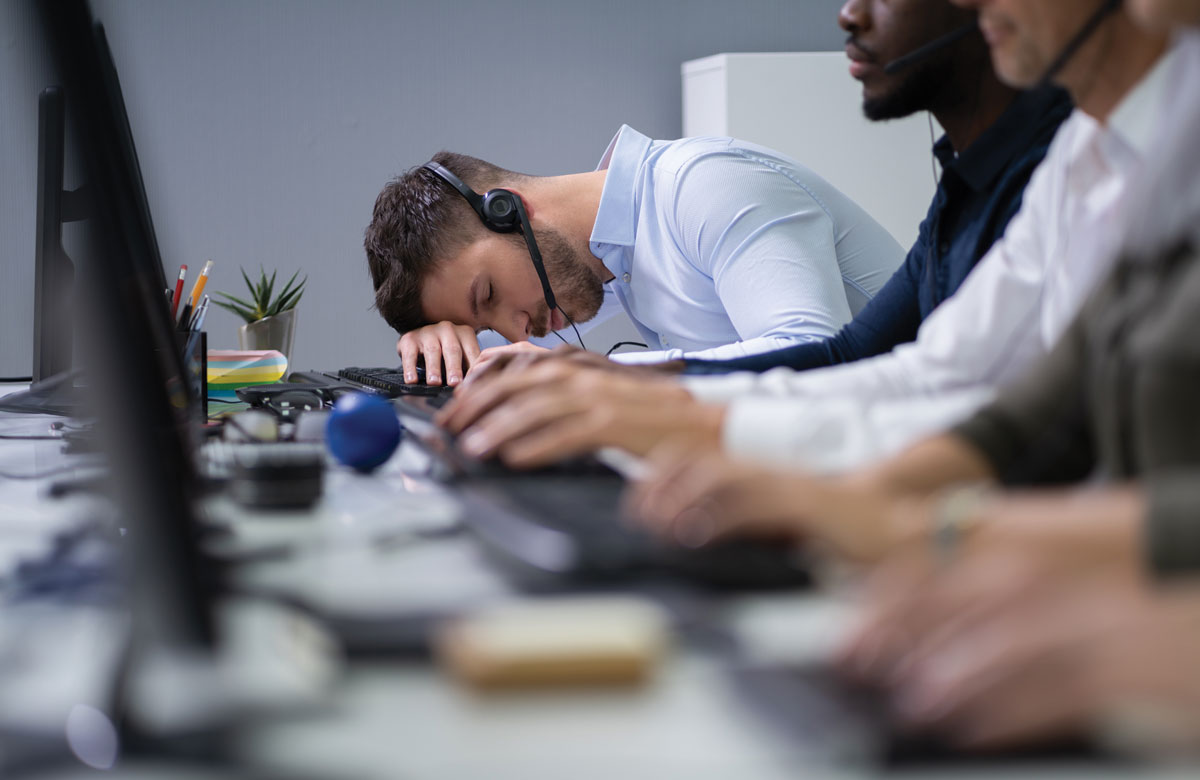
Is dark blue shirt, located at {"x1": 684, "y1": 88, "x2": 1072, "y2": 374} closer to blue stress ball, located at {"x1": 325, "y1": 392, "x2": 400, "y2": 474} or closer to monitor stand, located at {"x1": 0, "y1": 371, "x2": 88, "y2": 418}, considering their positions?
blue stress ball, located at {"x1": 325, "y1": 392, "x2": 400, "y2": 474}

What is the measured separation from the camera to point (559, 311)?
6.09 feet

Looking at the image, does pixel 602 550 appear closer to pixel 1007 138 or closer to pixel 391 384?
pixel 1007 138

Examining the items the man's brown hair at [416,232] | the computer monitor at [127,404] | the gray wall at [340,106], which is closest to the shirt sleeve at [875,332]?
the man's brown hair at [416,232]

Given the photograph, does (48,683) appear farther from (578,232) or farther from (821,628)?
(578,232)

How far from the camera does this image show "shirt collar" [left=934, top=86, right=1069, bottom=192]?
1087 millimetres

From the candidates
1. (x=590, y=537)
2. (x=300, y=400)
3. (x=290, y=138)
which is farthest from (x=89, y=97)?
(x=290, y=138)

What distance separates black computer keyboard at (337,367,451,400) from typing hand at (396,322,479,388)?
0.03 m

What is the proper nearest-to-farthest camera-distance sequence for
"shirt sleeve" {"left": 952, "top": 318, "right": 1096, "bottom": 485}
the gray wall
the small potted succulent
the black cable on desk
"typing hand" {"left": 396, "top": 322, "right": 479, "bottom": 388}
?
"shirt sleeve" {"left": 952, "top": 318, "right": 1096, "bottom": 485}
the black cable on desk
"typing hand" {"left": 396, "top": 322, "right": 479, "bottom": 388}
the small potted succulent
the gray wall

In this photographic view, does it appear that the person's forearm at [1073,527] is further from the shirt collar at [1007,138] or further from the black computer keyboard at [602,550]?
the shirt collar at [1007,138]

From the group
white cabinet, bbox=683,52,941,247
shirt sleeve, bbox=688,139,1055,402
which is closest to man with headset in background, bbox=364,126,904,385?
shirt sleeve, bbox=688,139,1055,402

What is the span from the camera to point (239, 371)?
5.02 ft

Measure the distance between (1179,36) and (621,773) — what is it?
53 cm

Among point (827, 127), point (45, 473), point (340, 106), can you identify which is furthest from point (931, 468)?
point (340, 106)

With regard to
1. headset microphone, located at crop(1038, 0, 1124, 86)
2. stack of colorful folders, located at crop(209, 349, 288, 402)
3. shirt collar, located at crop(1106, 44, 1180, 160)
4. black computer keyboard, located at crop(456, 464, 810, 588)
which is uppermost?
headset microphone, located at crop(1038, 0, 1124, 86)
